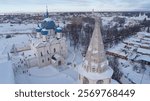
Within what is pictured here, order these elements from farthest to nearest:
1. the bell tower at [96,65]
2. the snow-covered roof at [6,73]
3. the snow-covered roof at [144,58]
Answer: the snow-covered roof at [144,58] < the snow-covered roof at [6,73] < the bell tower at [96,65]

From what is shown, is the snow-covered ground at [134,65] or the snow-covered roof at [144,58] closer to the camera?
the snow-covered ground at [134,65]

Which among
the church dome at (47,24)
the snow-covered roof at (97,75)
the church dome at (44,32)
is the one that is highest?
the church dome at (47,24)

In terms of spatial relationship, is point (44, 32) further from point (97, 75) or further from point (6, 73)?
point (97, 75)

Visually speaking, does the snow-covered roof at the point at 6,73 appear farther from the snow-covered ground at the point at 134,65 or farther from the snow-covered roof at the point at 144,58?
the snow-covered roof at the point at 144,58

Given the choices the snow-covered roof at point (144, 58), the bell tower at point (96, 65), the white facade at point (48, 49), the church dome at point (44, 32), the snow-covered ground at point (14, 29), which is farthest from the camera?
the snow-covered ground at point (14, 29)

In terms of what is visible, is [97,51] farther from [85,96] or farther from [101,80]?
[85,96]

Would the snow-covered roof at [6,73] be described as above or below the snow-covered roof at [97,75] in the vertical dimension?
below

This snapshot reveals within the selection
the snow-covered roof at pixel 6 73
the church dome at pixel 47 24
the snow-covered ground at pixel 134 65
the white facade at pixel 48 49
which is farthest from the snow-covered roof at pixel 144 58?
the snow-covered roof at pixel 6 73

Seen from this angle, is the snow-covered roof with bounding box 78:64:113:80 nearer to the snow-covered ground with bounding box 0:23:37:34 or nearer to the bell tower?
the bell tower

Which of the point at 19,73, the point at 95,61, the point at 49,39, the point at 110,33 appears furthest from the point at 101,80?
the point at 110,33
